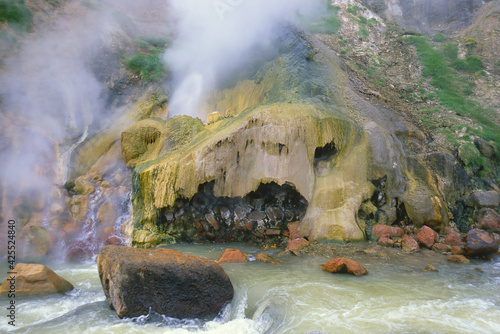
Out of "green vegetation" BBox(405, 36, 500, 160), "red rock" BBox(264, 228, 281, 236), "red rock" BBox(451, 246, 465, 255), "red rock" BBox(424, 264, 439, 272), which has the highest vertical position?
"green vegetation" BBox(405, 36, 500, 160)

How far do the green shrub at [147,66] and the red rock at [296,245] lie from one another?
40.7 feet

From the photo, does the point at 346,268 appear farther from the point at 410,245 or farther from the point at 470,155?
the point at 470,155

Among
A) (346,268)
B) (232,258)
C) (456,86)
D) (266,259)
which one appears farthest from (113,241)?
(456,86)

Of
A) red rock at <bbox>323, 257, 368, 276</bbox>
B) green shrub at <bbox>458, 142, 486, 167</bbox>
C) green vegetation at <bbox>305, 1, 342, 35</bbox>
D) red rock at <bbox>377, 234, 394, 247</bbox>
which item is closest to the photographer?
red rock at <bbox>323, 257, 368, 276</bbox>

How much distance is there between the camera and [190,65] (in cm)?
1736

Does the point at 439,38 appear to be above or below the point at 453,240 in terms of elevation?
above

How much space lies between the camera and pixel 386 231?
8.46m

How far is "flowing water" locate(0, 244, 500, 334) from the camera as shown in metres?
4.26

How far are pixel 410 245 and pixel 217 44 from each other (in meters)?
13.9

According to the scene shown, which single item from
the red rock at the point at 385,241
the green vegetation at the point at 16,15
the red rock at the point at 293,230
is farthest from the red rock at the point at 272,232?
the green vegetation at the point at 16,15

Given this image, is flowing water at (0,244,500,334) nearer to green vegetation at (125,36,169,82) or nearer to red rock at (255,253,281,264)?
red rock at (255,253,281,264)

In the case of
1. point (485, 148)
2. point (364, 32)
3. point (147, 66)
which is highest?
point (364, 32)

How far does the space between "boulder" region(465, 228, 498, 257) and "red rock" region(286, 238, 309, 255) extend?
12.4ft

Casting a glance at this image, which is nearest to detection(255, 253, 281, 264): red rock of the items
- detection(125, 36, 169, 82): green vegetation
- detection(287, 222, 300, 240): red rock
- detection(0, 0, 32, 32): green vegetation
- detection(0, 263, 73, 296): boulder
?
detection(287, 222, 300, 240): red rock
